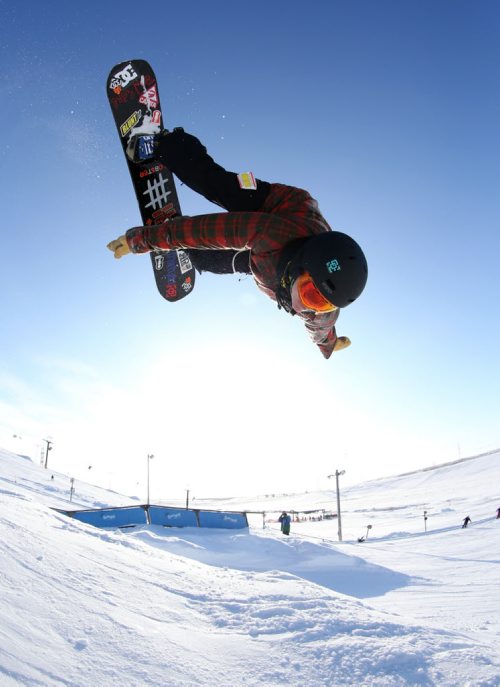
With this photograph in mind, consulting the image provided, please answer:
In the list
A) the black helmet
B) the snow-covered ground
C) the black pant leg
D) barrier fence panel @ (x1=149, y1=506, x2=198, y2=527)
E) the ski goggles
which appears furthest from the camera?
barrier fence panel @ (x1=149, y1=506, x2=198, y2=527)

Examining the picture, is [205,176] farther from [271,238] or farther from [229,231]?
[271,238]

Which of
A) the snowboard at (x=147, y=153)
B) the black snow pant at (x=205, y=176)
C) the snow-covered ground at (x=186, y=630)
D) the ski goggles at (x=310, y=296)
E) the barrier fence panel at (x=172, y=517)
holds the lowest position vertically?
the barrier fence panel at (x=172, y=517)

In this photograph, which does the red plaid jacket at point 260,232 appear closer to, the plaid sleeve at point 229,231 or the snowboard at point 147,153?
the plaid sleeve at point 229,231

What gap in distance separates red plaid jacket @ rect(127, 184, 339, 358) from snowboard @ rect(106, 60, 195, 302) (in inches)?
75.5

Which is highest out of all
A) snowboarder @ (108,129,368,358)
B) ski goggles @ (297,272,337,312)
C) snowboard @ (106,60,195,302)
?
snowboard @ (106,60,195,302)

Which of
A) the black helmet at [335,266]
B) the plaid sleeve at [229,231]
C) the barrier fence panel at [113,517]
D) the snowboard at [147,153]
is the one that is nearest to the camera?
the black helmet at [335,266]

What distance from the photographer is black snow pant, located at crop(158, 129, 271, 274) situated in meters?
3.45

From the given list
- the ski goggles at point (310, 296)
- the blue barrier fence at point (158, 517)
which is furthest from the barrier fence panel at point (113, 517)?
the ski goggles at point (310, 296)

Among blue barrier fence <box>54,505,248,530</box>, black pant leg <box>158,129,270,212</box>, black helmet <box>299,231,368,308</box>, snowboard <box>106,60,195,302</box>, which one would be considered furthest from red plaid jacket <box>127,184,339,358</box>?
blue barrier fence <box>54,505,248,530</box>

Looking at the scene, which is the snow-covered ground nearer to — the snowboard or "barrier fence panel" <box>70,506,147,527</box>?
the snowboard

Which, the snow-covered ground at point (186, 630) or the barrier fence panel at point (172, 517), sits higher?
the snow-covered ground at point (186, 630)

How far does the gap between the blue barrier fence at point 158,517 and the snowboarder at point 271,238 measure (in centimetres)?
1128

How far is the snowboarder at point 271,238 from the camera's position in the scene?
9.23 feet

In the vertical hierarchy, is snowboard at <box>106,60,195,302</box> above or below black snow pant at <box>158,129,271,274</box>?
above
